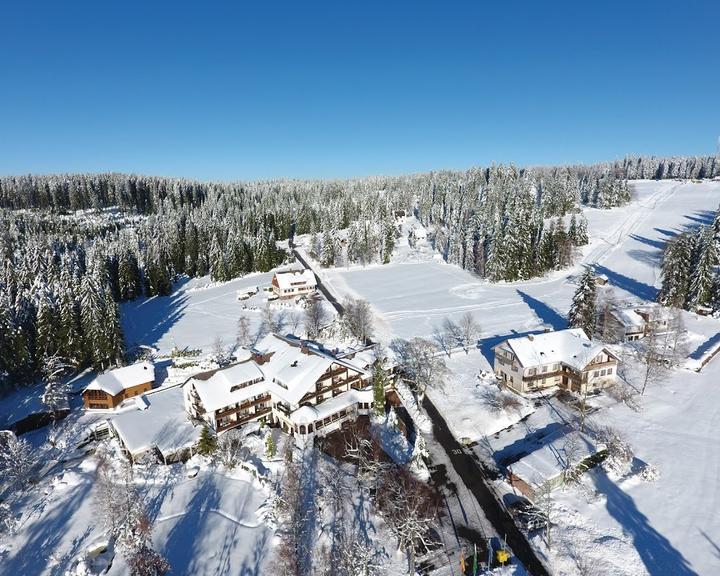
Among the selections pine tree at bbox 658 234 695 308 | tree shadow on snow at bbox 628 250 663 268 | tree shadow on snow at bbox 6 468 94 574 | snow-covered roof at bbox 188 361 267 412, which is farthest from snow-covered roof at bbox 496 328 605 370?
tree shadow on snow at bbox 628 250 663 268

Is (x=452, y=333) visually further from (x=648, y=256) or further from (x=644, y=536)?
(x=648, y=256)

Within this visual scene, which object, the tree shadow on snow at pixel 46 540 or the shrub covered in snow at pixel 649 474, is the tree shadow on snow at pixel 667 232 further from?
the tree shadow on snow at pixel 46 540

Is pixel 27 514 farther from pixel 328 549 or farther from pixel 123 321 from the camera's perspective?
pixel 123 321

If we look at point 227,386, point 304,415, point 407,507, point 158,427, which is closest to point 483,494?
point 407,507

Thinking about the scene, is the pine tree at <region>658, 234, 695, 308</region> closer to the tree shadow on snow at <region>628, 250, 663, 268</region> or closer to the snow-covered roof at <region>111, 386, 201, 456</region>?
the tree shadow on snow at <region>628, 250, 663, 268</region>

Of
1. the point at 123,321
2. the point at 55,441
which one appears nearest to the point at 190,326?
the point at 123,321

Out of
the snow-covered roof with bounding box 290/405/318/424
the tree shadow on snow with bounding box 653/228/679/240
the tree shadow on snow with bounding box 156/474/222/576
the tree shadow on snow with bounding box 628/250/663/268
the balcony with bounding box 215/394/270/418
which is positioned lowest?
the tree shadow on snow with bounding box 156/474/222/576

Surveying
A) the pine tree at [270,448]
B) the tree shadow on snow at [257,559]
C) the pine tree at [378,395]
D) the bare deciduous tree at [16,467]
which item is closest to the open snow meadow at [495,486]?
the tree shadow on snow at [257,559]
